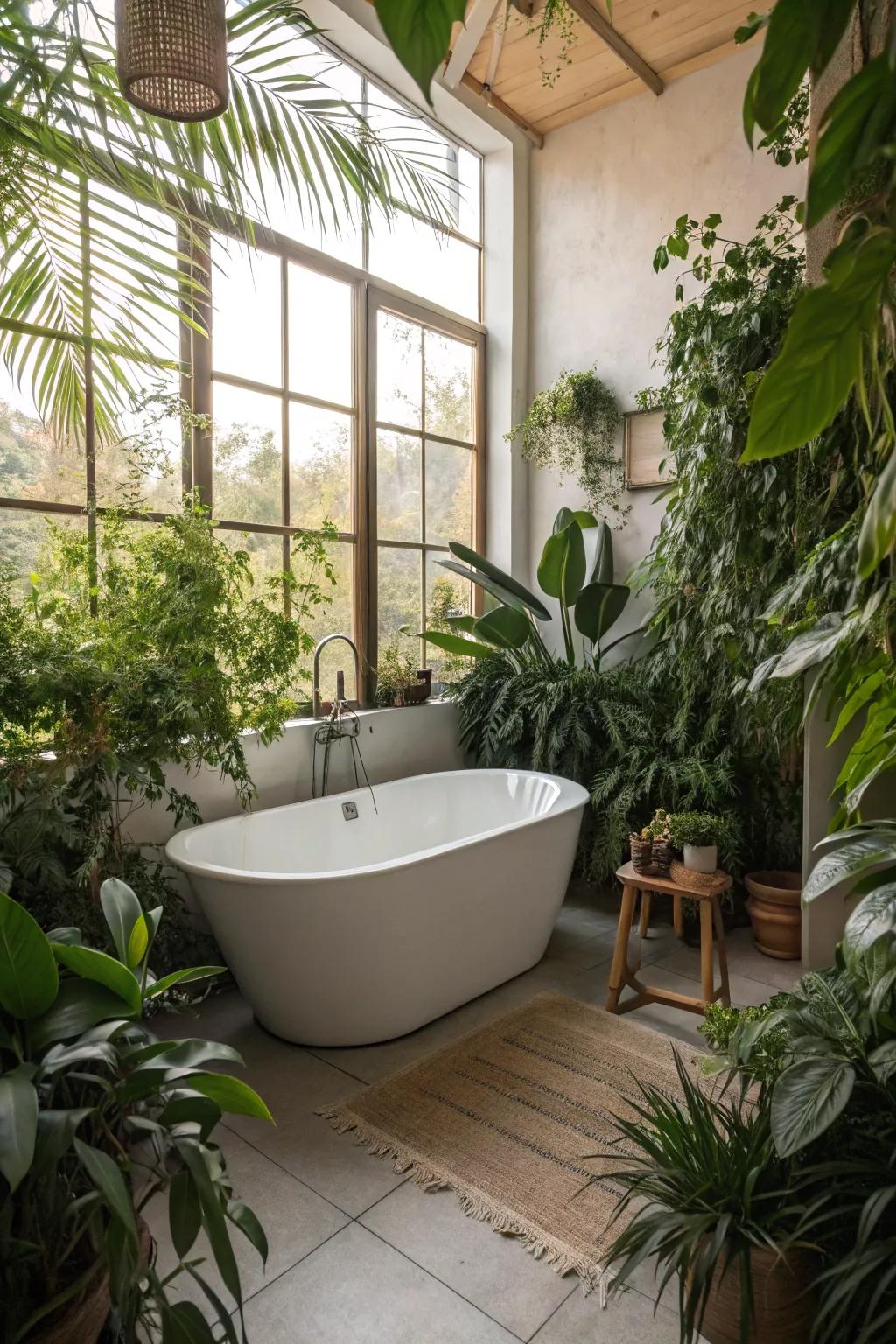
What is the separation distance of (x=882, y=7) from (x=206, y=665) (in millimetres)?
2153

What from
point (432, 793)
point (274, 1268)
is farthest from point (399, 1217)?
point (432, 793)

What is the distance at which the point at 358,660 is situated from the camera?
12.8ft

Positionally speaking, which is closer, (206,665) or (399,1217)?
(399,1217)

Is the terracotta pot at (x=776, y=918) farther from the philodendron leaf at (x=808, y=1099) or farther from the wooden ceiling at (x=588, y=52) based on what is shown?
the wooden ceiling at (x=588, y=52)

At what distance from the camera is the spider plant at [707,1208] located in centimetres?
123

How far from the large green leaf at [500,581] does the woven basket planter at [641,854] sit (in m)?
1.50

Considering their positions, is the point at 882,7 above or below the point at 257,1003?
above

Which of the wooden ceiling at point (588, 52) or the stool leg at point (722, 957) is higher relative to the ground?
the wooden ceiling at point (588, 52)

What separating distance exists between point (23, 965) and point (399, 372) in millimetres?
3590

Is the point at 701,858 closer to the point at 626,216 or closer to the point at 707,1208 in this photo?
the point at 707,1208

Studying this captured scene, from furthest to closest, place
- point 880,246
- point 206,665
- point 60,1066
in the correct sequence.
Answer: point 206,665, point 60,1066, point 880,246

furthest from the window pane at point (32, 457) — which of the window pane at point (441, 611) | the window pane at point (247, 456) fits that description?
the window pane at point (441, 611)

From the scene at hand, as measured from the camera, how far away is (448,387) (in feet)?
14.7

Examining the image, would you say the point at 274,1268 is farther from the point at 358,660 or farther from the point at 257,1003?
the point at 358,660
